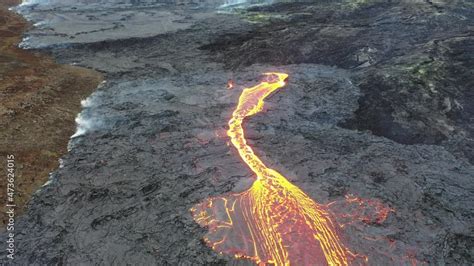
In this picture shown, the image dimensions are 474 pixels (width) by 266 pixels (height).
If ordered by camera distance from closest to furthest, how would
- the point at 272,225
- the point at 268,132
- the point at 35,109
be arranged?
the point at 272,225 → the point at 268,132 → the point at 35,109

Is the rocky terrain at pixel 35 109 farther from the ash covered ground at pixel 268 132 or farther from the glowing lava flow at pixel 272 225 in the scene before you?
the glowing lava flow at pixel 272 225

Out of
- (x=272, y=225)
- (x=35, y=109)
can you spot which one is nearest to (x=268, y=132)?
(x=272, y=225)

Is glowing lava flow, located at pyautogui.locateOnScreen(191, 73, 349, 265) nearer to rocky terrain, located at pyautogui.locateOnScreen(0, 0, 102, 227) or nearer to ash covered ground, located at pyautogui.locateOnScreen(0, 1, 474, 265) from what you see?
ash covered ground, located at pyautogui.locateOnScreen(0, 1, 474, 265)

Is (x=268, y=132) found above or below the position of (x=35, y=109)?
below

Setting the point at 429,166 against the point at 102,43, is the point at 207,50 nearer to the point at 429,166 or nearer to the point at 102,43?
the point at 102,43

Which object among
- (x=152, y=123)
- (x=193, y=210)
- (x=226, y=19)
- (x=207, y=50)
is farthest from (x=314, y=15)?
(x=193, y=210)

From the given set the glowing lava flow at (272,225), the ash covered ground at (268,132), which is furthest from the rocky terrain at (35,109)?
the glowing lava flow at (272,225)

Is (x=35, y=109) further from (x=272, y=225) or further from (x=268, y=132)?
(x=272, y=225)
